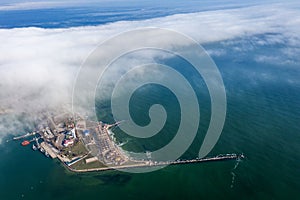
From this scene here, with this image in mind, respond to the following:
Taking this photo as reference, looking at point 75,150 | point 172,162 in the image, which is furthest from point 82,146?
point 172,162

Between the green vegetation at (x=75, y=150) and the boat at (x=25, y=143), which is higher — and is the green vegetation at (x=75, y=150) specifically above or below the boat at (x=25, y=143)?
below

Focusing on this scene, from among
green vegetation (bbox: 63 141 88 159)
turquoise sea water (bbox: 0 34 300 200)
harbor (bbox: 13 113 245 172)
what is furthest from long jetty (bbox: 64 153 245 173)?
green vegetation (bbox: 63 141 88 159)

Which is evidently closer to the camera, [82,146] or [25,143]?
[82,146]

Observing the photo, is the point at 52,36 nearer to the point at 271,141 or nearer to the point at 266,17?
the point at 271,141

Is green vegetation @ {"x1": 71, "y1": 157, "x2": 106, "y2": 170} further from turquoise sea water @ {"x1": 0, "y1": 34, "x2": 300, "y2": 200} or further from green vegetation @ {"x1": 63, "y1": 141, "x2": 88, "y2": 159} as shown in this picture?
green vegetation @ {"x1": 63, "y1": 141, "x2": 88, "y2": 159}

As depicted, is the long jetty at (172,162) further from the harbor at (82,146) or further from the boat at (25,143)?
the boat at (25,143)

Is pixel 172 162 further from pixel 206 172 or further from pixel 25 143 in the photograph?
pixel 25 143

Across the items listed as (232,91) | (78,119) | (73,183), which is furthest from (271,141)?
(78,119)

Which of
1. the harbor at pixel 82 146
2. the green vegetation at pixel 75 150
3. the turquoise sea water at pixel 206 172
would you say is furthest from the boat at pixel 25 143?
the green vegetation at pixel 75 150
